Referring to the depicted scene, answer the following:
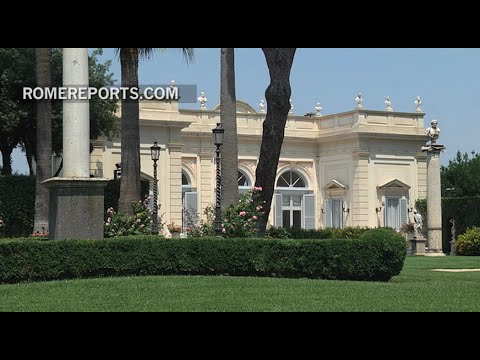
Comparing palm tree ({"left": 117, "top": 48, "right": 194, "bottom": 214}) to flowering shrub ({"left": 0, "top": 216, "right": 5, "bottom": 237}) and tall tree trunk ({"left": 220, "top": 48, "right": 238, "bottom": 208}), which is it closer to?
tall tree trunk ({"left": 220, "top": 48, "right": 238, "bottom": 208})

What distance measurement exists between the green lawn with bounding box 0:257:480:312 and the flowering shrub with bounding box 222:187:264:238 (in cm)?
360

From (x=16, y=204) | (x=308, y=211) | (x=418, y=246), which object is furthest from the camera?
(x=308, y=211)

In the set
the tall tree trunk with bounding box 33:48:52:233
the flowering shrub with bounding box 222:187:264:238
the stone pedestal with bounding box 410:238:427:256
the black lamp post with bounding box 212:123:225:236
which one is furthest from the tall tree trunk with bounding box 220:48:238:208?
the stone pedestal with bounding box 410:238:427:256

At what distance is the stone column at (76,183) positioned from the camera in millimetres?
15062

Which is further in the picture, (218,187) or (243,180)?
(243,180)

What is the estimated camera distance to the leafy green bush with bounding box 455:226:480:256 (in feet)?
103

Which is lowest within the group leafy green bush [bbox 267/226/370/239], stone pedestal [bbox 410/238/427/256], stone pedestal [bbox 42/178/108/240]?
stone pedestal [bbox 410/238/427/256]

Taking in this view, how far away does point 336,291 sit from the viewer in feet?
43.4

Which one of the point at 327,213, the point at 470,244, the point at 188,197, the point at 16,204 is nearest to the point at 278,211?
the point at 327,213

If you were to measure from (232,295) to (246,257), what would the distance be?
3.02 meters

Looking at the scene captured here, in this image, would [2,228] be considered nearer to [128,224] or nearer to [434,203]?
[128,224]

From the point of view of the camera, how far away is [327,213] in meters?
42.8
